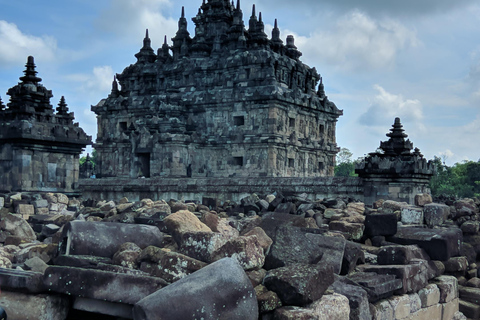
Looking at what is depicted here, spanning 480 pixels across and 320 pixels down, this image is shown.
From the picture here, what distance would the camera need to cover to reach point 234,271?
167 inches

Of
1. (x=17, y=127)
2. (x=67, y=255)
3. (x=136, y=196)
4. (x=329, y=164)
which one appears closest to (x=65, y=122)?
(x=17, y=127)

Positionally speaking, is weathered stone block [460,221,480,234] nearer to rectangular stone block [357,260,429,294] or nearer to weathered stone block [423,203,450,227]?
weathered stone block [423,203,450,227]

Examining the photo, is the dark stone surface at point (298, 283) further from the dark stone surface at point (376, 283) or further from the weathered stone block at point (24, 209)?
the weathered stone block at point (24, 209)

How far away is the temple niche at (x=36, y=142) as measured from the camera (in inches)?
523

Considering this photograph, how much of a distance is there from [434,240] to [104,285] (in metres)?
5.00

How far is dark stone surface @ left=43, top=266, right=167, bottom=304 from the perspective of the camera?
4.27m

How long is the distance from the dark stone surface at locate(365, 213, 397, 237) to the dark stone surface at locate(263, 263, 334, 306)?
3.22 meters

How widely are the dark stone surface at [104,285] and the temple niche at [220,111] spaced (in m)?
21.3

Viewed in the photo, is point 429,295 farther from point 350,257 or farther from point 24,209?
point 24,209

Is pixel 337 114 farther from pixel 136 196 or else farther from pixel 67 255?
pixel 67 255

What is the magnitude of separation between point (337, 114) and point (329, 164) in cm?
330

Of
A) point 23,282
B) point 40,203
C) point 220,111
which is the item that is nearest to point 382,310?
point 23,282

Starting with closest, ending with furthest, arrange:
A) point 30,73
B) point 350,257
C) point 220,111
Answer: point 350,257, point 30,73, point 220,111

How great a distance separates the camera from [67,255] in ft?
16.7
